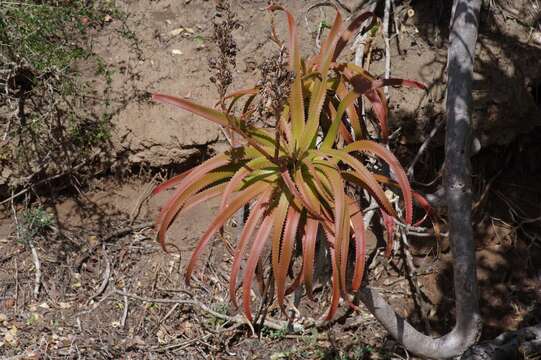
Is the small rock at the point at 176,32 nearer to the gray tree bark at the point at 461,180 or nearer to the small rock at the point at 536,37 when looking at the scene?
the gray tree bark at the point at 461,180

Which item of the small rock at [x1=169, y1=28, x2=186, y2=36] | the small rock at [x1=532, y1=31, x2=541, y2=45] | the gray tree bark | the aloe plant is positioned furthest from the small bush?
the small rock at [x1=532, y1=31, x2=541, y2=45]

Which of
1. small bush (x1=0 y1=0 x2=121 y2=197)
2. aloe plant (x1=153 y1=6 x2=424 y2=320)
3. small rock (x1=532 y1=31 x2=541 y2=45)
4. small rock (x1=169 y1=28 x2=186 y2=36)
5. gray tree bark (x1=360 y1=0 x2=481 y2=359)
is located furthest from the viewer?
small rock (x1=169 y1=28 x2=186 y2=36)

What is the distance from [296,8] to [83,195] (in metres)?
1.71

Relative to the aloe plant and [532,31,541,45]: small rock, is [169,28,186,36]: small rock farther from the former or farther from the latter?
[532,31,541,45]: small rock

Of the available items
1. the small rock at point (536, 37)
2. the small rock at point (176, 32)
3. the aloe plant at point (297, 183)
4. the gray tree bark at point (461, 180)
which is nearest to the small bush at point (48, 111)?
the small rock at point (176, 32)

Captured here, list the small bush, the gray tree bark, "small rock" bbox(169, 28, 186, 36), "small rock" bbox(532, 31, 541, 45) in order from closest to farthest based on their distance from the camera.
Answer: the gray tree bark
the small bush
"small rock" bbox(532, 31, 541, 45)
"small rock" bbox(169, 28, 186, 36)

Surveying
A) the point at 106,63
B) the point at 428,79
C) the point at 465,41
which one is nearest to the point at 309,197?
the point at 465,41

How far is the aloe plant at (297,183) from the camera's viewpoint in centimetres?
226

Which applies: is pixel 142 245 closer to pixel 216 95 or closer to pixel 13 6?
pixel 216 95

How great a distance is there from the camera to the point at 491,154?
4.13 metres

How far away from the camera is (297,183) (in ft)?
7.63

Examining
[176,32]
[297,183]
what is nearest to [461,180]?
[297,183]

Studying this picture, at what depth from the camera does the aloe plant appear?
2256 mm

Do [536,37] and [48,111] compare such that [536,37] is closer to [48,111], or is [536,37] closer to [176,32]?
[176,32]
